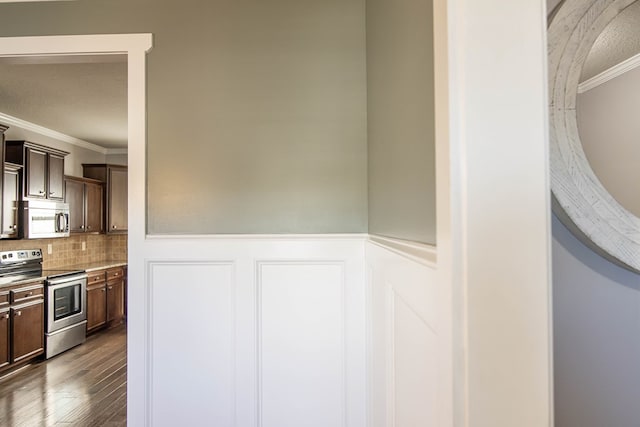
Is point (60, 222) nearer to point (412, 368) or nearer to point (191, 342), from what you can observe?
point (191, 342)

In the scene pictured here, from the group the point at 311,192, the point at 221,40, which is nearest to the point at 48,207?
the point at 221,40

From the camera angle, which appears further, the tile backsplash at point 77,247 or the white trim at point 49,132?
the tile backsplash at point 77,247

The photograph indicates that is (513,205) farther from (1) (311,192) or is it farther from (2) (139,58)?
(2) (139,58)

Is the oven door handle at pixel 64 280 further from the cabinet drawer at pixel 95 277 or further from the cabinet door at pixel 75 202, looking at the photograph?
the cabinet door at pixel 75 202

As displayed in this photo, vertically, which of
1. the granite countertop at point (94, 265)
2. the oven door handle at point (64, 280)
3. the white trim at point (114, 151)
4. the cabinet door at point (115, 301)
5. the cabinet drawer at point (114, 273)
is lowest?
the cabinet door at point (115, 301)

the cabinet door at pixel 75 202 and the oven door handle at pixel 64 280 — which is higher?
the cabinet door at pixel 75 202

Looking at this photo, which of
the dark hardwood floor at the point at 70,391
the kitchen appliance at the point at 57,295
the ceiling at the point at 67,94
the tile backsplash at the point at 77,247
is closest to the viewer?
the dark hardwood floor at the point at 70,391

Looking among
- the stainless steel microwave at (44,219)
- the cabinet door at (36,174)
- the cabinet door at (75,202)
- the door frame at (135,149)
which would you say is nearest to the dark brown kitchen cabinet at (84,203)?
the cabinet door at (75,202)

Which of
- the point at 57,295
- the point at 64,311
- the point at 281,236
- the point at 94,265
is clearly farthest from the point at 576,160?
the point at 94,265

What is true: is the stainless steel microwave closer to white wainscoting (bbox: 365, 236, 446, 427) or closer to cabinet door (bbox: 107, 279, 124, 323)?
cabinet door (bbox: 107, 279, 124, 323)

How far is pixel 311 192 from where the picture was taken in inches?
68.1

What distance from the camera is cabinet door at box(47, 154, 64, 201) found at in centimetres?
414

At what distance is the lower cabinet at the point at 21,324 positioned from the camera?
129 inches

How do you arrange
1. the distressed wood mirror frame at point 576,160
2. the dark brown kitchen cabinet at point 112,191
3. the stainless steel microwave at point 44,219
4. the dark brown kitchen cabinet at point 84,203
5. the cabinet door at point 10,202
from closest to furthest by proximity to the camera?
the distressed wood mirror frame at point 576,160 < the cabinet door at point 10,202 < the stainless steel microwave at point 44,219 < the dark brown kitchen cabinet at point 84,203 < the dark brown kitchen cabinet at point 112,191
